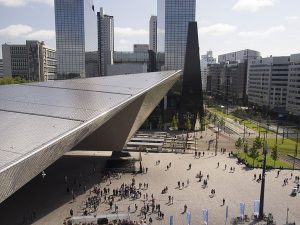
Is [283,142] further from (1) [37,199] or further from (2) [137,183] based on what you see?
(1) [37,199]

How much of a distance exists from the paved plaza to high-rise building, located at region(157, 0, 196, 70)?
7944 cm

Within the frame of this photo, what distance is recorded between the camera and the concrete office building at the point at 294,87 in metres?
86.6

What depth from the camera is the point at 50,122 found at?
17.4 metres

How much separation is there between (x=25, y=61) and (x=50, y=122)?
134 metres

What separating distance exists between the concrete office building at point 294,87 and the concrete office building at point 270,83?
14.0ft

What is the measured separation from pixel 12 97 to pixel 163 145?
2942 centimetres

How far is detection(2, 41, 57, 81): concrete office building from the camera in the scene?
13750 centimetres

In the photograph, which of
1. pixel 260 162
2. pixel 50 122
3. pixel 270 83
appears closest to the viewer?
pixel 50 122

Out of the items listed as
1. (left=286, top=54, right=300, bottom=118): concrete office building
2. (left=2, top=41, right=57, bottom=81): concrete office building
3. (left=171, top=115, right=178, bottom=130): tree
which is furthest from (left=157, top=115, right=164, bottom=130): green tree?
(left=2, top=41, right=57, bottom=81): concrete office building

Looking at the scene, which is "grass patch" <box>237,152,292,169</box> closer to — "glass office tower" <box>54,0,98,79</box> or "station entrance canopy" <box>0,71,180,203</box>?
"station entrance canopy" <box>0,71,180,203</box>

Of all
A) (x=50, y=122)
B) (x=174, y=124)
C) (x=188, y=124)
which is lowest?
(x=174, y=124)

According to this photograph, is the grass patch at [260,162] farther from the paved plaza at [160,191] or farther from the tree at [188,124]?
the tree at [188,124]

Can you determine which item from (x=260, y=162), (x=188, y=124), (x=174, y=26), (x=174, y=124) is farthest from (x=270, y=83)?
(x=260, y=162)

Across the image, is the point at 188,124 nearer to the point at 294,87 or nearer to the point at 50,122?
the point at 294,87
